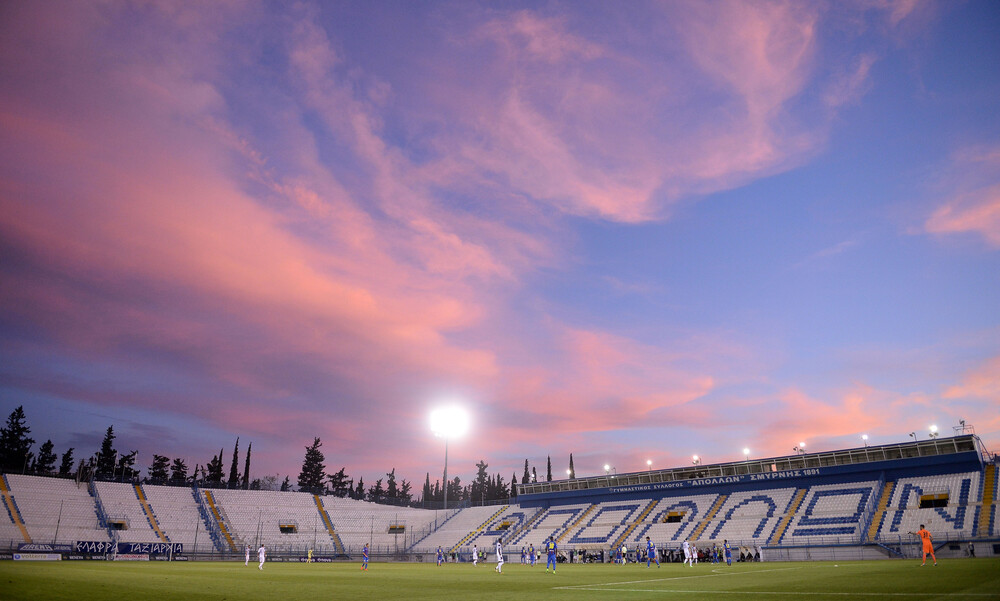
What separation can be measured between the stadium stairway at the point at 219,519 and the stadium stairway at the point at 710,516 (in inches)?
1954

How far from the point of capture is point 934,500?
1893 inches

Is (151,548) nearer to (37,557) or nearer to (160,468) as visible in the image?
(37,557)

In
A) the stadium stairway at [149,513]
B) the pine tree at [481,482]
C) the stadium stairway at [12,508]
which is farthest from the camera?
the pine tree at [481,482]

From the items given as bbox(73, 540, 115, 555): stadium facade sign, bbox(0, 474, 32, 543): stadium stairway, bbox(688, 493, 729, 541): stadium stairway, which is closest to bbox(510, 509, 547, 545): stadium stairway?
bbox(688, 493, 729, 541): stadium stairway

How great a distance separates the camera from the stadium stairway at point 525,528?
68.9 metres

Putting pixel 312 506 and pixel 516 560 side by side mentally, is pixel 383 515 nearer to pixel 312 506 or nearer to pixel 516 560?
pixel 312 506

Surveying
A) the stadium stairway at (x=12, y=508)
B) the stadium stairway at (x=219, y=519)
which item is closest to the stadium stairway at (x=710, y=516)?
the stadium stairway at (x=219, y=519)

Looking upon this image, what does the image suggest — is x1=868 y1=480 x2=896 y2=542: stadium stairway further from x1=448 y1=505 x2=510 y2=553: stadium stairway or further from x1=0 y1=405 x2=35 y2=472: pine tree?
x1=0 y1=405 x2=35 y2=472: pine tree

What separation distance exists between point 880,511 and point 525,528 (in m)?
38.3

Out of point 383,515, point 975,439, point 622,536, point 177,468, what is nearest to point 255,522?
point 383,515

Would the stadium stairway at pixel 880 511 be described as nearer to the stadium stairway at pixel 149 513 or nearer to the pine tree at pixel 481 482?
the stadium stairway at pixel 149 513

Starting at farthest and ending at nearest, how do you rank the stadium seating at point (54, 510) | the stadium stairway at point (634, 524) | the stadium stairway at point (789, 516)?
the stadium stairway at point (634, 524) < the stadium seating at point (54, 510) < the stadium stairway at point (789, 516)

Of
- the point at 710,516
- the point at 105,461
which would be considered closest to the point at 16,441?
the point at 105,461

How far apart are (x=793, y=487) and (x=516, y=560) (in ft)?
97.4
